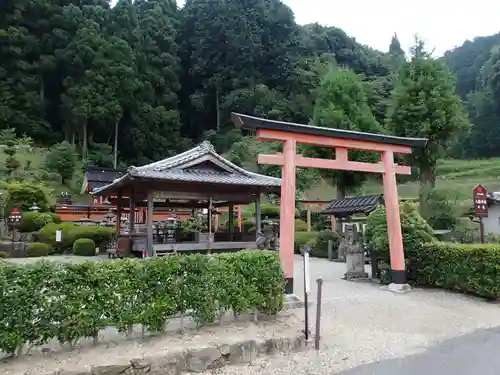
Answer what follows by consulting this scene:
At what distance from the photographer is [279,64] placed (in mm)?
48781

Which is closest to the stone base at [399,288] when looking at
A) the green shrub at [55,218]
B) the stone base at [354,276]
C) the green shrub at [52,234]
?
the stone base at [354,276]

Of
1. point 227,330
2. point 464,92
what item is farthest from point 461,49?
point 227,330

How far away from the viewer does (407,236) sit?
1035 cm

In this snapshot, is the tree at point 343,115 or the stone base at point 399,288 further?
the tree at point 343,115

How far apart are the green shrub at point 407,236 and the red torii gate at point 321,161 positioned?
2.01ft

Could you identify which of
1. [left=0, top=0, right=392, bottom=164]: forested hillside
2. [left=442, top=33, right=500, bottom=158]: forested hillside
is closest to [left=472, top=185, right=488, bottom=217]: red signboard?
A: [left=0, top=0, right=392, bottom=164]: forested hillside

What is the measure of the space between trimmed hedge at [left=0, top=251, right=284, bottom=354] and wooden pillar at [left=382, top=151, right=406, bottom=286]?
442cm

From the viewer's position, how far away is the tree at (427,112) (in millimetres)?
18750

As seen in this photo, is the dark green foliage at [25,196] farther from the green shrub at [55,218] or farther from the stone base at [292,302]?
the stone base at [292,302]

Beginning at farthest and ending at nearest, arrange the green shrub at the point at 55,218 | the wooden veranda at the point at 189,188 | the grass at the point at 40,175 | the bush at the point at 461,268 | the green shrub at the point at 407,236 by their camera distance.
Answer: the grass at the point at 40,175 < the green shrub at the point at 55,218 < the wooden veranda at the point at 189,188 < the green shrub at the point at 407,236 < the bush at the point at 461,268

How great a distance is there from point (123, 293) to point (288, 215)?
12.5 feet

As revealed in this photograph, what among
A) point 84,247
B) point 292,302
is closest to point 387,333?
point 292,302

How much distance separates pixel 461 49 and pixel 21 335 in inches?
3343

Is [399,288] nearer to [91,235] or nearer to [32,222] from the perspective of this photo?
[91,235]
